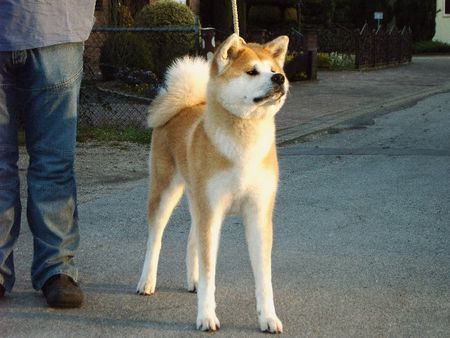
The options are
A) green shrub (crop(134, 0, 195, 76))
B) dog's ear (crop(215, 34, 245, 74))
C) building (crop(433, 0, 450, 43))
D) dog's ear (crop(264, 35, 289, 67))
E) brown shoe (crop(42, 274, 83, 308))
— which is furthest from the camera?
building (crop(433, 0, 450, 43))

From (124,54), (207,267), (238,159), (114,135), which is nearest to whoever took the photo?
(238,159)

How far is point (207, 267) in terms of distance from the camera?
12.9ft

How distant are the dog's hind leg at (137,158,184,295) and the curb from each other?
6.04 metres

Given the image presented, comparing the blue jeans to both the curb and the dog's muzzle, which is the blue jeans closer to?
the dog's muzzle

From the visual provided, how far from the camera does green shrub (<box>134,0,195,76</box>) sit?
1522 centimetres

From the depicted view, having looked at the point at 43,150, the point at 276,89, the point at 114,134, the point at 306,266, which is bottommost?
the point at 114,134

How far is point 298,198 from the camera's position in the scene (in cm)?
712

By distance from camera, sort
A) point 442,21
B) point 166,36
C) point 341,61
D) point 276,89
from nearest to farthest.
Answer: point 276,89
point 166,36
point 341,61
point 442,21

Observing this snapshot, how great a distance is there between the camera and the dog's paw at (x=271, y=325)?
388cm

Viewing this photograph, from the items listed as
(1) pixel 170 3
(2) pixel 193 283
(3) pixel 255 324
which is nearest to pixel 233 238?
(2) pixel 193 283

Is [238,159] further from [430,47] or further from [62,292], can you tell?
[430,47]

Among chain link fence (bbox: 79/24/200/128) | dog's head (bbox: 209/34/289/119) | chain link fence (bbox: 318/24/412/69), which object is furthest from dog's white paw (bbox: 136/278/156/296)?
chain link fence (bbox: 318/24/412/69)

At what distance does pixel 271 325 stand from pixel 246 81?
115 cm

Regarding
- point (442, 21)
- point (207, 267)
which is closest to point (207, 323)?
point (207, 267)
